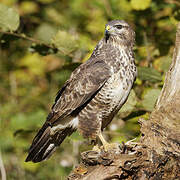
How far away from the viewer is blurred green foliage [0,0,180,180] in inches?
166

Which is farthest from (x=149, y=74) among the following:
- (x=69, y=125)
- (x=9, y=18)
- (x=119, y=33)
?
(x=9, y=18)

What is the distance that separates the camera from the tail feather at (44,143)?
436 centimetres

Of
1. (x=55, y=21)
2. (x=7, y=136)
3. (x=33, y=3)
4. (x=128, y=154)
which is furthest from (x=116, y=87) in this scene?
(x=33, y=3)

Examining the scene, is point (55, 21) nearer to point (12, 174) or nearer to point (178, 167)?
point (12, 174)

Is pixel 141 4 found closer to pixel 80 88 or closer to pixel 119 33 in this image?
pixel 119 33

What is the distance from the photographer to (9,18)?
4.12 m

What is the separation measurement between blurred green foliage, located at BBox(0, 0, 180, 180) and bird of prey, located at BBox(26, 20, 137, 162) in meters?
0.19

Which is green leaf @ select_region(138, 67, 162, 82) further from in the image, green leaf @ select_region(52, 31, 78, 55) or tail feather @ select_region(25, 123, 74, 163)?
tail feather @ select_region(25, 123, 74, 163)

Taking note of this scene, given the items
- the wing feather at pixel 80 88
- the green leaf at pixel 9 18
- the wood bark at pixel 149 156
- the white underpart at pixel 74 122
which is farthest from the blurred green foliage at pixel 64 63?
the wood bark at pixel 149 156

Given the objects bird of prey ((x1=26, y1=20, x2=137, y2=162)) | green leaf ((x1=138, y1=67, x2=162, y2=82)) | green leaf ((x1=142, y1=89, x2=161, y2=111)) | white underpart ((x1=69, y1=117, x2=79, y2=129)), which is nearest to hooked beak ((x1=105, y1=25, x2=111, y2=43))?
bird of prey ((x1=26, y1=20, x2=137, y2=162))

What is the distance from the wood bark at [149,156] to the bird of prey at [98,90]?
0.61 metres

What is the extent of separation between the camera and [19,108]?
698 cm

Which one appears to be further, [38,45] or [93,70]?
[38,45]

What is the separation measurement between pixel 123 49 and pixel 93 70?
44 cm
